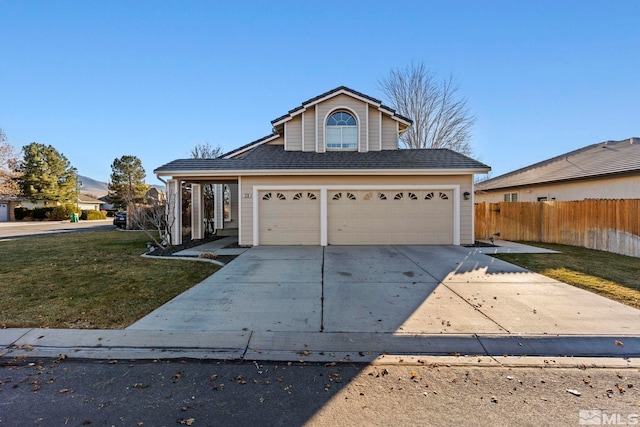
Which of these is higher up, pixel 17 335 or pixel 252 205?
pixel 252 205

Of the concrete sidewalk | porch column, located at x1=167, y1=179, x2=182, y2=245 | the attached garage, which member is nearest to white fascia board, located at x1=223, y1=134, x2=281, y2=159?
porch column, located at x1=167, y1=179, x2=182, y2=245

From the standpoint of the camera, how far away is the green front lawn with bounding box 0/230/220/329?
14.8 feet

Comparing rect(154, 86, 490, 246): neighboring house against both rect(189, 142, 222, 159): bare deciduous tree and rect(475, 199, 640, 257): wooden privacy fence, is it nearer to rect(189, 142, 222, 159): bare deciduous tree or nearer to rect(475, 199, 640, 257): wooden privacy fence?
rect(475, 199, 640, 257): wooden privacy fence

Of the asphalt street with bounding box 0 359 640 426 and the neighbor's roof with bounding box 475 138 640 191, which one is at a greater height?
the neighbor's roof with bounding box 475 138 640 191

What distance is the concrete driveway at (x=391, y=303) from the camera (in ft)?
13.6

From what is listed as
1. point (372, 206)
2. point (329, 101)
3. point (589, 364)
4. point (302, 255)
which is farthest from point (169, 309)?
point (329, 101)

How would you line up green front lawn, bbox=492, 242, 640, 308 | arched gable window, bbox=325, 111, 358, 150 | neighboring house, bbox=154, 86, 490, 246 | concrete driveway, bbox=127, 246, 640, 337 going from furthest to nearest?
arched gable window, bbox=325, 111, 358, 150 → neighboring house, bbox=154, 86, 490, 246 → green front lawn, bbox=492, 242, 640, 308 → concrete driveway, bbox=127, 246, 640, 337

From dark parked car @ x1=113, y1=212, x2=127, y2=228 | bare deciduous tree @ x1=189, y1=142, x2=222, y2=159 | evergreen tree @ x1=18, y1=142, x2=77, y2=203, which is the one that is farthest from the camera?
evergreen tree @ x1=18, y1=142, x2=77, y2=203

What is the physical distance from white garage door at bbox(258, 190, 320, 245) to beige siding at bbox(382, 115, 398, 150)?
4713mm

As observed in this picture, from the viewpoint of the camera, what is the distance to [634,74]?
48.8 feet

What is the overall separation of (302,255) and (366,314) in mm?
4886

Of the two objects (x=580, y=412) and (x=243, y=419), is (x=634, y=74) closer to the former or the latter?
(x=580, y=412)

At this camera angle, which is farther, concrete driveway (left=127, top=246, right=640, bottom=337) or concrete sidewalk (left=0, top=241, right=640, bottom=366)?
concrete driveway (left=127, top=246, right=640, bottom=337)
